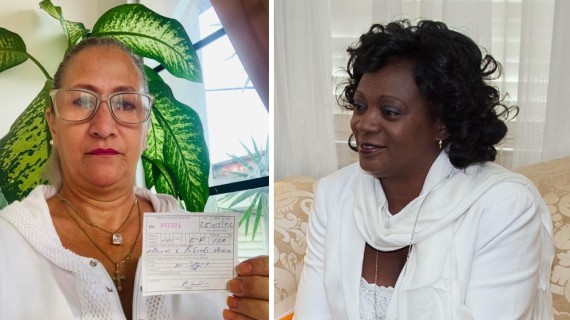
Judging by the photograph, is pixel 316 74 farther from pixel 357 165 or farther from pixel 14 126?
pixel 14 126

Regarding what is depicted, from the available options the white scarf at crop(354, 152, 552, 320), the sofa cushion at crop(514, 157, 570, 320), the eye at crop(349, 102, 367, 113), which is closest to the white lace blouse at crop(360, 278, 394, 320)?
the white scarf at crop(354, 152, 552, 320)

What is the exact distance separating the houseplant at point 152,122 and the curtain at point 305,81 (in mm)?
819

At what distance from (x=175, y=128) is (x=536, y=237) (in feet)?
2.53

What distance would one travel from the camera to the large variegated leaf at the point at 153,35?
161 cm

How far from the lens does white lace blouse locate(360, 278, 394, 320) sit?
1746mm

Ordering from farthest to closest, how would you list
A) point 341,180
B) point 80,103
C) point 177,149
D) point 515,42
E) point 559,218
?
point 515,42
point 559,218
point 341,180
point 177,149
point 80,103

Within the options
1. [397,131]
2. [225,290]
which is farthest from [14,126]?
[397,131]

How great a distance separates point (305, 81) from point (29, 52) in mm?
1054

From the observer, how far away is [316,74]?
245 centimetres

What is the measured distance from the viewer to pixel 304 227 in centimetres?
227

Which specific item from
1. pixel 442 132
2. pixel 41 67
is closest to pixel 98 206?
pixel 41 67

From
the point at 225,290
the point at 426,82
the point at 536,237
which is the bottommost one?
the point at 225,290

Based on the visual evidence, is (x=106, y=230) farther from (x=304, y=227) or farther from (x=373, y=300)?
(x=304, y=227)

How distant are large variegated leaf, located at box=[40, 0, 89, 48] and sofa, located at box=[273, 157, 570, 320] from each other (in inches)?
34.0
